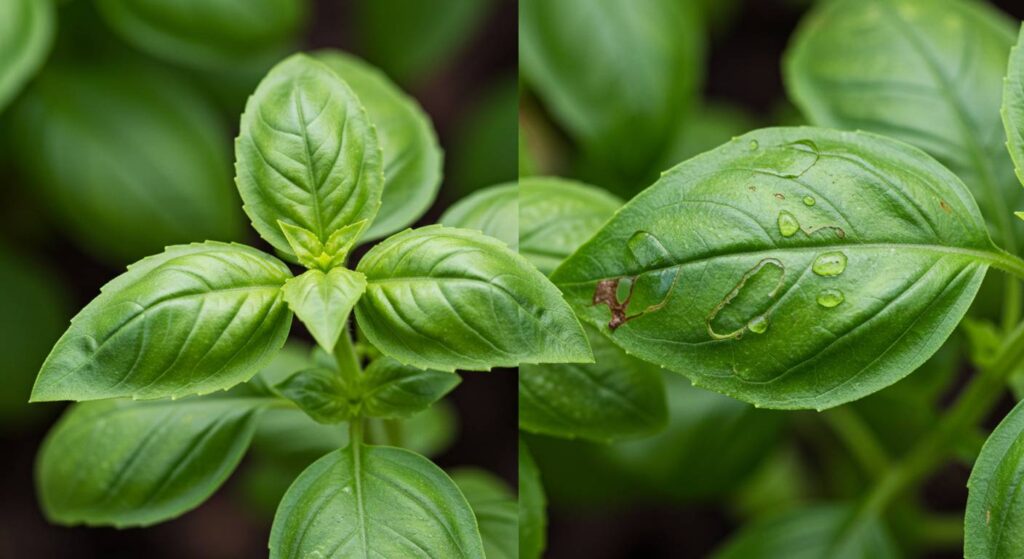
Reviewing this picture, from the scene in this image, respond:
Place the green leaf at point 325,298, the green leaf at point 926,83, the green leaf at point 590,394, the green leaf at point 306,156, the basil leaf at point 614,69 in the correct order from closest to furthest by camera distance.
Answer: the green leaf at point 325,298 < the green leaf at point 306,156 < the green leaf at point 590,394 < the green leaf at point 926,83 < the basil leaf at point 614,69

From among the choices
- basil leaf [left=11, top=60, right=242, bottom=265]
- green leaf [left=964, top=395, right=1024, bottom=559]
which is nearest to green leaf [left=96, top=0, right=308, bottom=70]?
basil leaf [left=11, top=60, right=242, bottom=265]

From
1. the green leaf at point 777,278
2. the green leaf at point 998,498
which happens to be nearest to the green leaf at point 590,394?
the green leaf at point 777,278

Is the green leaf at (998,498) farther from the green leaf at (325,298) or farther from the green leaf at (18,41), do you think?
the green leaf at (18,41)

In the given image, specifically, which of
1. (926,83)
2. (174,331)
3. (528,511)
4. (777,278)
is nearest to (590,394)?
(528,511)

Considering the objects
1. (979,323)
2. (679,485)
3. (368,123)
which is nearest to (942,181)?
(979,323)

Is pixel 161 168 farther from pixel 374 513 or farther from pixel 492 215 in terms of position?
pixel 374 513

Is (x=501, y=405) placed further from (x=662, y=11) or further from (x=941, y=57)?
(x=941, y=57)

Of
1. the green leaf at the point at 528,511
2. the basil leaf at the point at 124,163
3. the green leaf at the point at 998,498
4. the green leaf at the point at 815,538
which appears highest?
the green leaf at the point at 998,498
